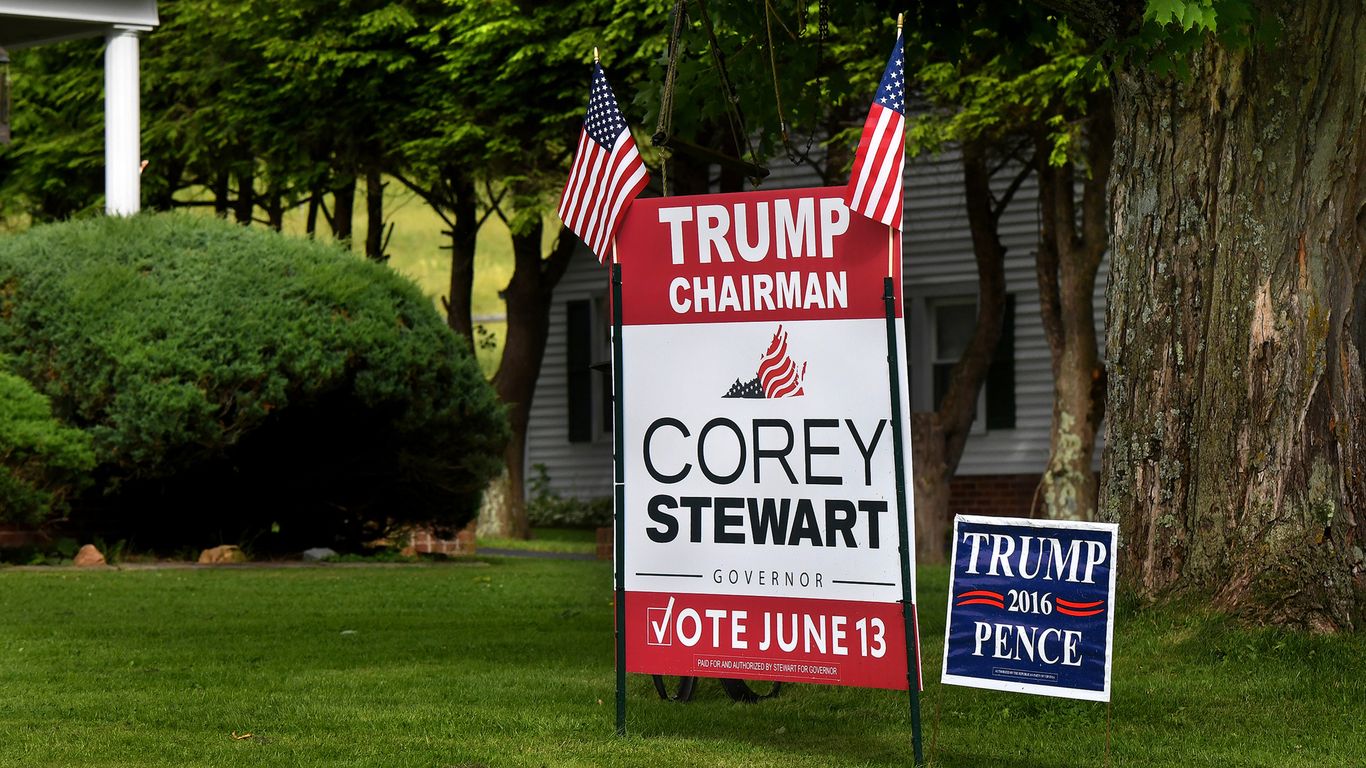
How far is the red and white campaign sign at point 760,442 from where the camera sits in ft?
22.5

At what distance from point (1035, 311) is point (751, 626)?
20.0 meters

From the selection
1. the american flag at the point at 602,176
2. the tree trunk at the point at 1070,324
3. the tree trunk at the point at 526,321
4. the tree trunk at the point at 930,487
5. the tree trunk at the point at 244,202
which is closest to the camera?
the american flag at the point at 602,176

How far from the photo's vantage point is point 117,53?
2041 cm

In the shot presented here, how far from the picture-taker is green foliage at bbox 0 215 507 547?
16031mm

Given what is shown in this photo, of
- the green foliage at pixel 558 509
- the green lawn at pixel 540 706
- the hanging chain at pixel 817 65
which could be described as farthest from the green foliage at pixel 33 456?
the green foliage at pixel 558 509

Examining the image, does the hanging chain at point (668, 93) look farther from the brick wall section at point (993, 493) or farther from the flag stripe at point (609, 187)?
the brick wall section at point (993, 493)

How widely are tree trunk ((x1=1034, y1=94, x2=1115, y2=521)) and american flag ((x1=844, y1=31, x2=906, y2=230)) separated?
1344 centimetres

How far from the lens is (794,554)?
7.00 metres

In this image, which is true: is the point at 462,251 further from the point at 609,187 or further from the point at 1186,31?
the point at 609,187

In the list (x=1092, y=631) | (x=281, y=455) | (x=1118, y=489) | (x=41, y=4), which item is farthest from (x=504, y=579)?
(x=1092, y=631)

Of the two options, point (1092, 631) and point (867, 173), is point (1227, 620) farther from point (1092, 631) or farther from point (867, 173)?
point (867, 173)

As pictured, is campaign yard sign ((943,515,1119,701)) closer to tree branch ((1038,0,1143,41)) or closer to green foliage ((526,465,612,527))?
tree branch ((1038,0,1143,41))

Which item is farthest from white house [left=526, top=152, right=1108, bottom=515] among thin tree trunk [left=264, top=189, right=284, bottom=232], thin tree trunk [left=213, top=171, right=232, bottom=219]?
thin tree trunk [left=213, top=171, right=232, bottom=219]

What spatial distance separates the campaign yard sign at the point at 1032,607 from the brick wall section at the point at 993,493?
20.0 meters
